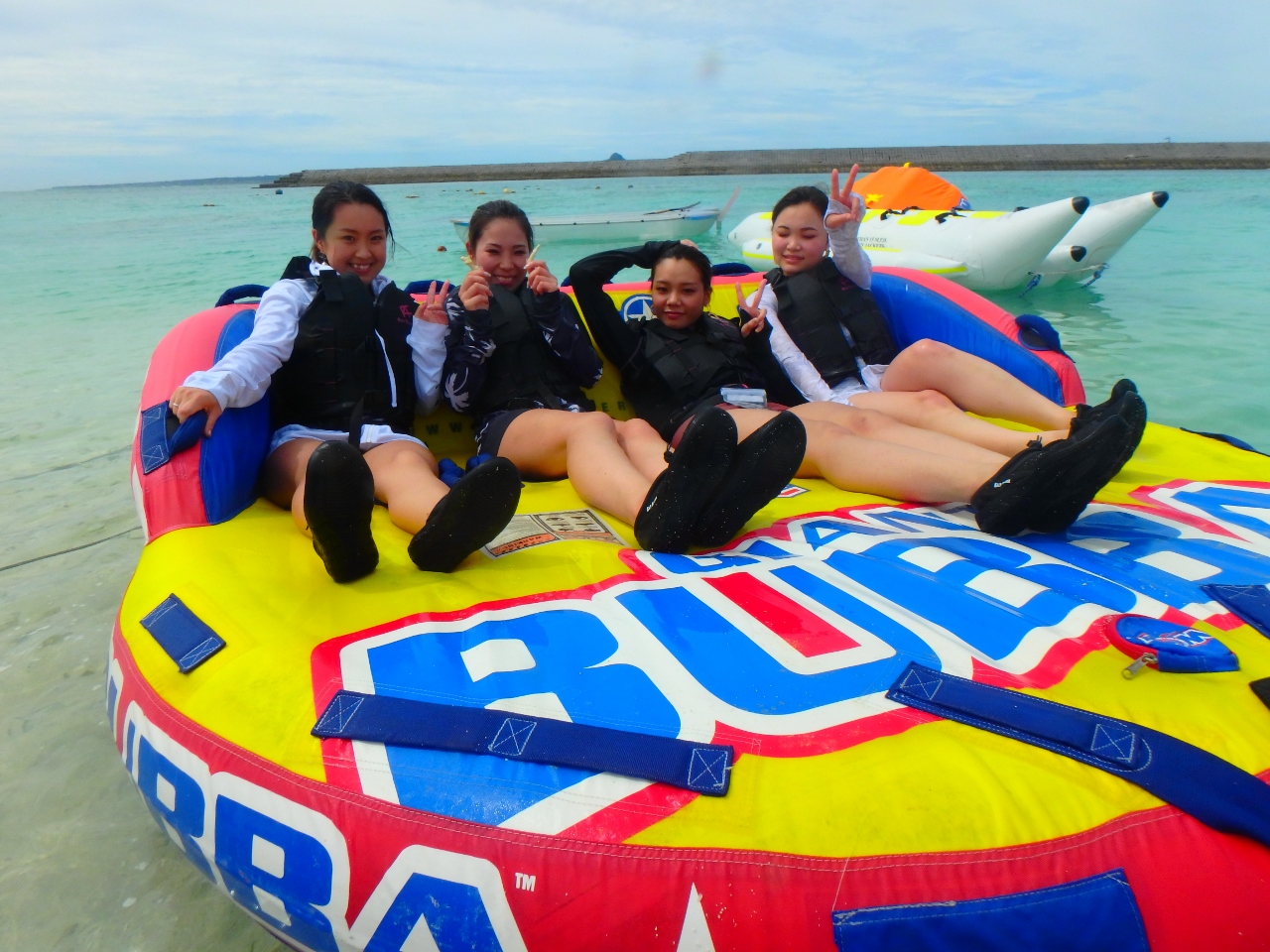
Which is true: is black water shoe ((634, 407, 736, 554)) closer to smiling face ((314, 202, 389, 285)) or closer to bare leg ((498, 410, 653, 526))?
bare leg ((498, 410, 653, 526))

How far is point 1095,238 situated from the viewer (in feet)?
22.2

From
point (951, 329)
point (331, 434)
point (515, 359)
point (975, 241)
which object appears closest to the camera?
point (331, 434)

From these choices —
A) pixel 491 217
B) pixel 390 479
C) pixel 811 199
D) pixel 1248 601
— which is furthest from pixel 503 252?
pixel 1248 601

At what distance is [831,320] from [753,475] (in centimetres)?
118

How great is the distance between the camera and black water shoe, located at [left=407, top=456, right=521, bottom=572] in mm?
1280

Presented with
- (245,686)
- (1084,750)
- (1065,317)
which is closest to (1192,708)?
(1084,750)

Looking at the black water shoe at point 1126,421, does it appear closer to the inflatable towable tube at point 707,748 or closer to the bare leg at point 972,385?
the inflatable towable tube at point 707,748

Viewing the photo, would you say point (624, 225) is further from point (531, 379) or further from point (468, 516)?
point (468, 516)

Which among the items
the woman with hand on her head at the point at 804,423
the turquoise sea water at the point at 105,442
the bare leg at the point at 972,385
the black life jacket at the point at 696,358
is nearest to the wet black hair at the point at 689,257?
the woman with hand on her head at the point at 804,423

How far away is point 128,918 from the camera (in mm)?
1195

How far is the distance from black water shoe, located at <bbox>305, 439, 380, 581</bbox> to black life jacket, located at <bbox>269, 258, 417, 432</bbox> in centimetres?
65

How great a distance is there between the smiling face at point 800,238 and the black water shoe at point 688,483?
1.26 metres

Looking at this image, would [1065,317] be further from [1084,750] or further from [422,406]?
[1084,750]

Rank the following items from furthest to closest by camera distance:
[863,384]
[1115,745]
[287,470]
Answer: [863,384], [287,470], [1115,745]
